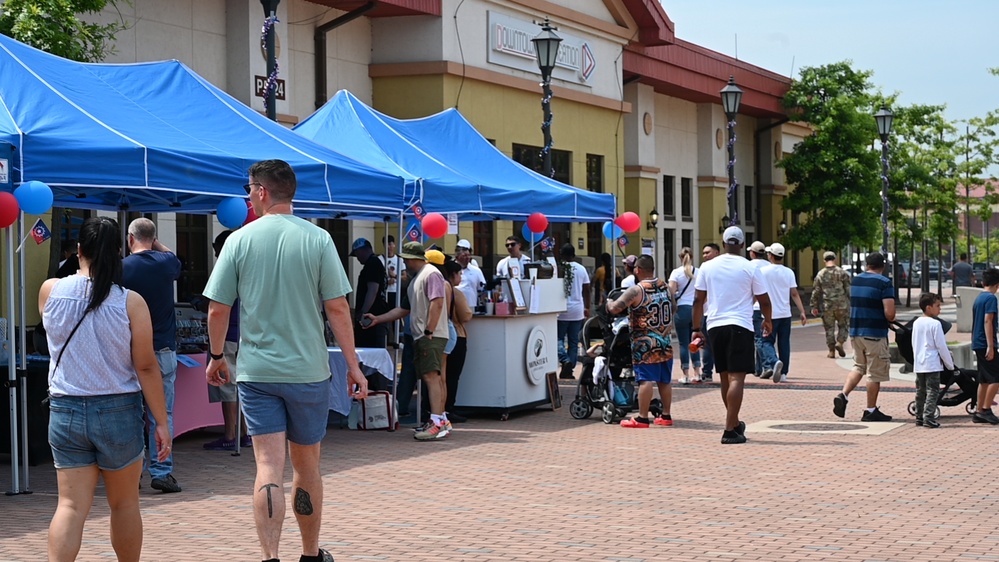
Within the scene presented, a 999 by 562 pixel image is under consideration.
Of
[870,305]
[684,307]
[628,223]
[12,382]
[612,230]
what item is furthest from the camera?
[612,230]

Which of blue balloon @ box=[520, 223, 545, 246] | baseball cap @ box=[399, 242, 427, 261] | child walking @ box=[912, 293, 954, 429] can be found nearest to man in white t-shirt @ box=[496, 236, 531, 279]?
blue balloon @ box=[520, 223, 545, 246]

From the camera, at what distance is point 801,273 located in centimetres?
5203

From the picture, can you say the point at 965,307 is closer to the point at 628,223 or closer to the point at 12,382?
the point at 628,223

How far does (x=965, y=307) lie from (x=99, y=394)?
1063 inches

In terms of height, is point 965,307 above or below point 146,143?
below

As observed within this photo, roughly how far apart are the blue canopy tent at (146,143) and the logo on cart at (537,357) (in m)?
2.19

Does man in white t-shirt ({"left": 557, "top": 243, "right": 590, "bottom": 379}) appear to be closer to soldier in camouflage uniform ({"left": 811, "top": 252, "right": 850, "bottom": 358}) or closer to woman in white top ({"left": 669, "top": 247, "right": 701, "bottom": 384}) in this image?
woman in white top ({"left": 669, "top": 247, "right": 701, "bottom": 384})

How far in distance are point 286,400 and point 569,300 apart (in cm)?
1314

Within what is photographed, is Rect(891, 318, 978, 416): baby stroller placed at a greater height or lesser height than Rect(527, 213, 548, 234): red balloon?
lesser

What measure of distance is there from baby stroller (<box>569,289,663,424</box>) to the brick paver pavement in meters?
0.39

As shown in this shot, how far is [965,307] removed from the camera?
3062 centimetres

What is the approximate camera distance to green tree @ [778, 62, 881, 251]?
155ft

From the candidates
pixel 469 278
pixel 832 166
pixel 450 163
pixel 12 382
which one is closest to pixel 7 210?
pixel 12 382

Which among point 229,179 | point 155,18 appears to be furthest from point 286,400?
point 155,18
